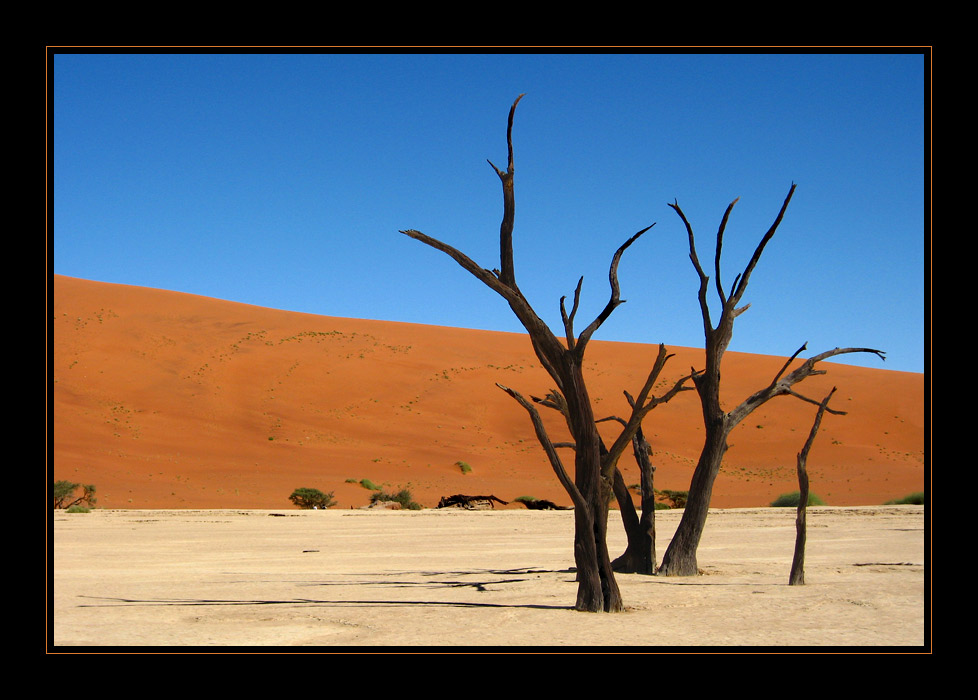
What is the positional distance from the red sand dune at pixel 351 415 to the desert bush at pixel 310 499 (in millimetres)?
1310

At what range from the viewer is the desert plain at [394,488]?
8633 millimetres

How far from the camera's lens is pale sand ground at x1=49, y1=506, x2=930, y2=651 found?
7898 mm

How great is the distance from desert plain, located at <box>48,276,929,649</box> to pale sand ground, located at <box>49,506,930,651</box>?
53 mm

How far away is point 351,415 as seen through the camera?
4956cm

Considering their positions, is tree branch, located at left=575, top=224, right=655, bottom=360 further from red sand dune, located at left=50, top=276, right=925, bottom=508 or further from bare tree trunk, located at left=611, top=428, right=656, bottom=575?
red sand dune, located at left=50, top=276, right=925, bottom=508

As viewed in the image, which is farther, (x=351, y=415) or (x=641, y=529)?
(x=351, y=415)

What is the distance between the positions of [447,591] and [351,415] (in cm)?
3932

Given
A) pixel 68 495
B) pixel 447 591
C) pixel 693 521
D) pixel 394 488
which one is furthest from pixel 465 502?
pixel 447 591

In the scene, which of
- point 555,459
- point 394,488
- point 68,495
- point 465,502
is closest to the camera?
point 555,459

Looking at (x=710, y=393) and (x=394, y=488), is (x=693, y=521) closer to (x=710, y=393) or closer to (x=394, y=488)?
(x=710, y=393)

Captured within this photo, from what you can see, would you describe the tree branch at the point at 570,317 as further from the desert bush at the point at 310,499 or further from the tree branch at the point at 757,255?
the desert bush at the point at 310,499

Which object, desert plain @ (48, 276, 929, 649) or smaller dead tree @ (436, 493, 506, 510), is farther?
smaller dead tree @ (436, 493, 506, 510)

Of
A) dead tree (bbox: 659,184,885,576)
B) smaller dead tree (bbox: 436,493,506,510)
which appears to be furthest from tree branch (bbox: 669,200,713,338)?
smaller dead tree (bbox: 436,493,506,510)

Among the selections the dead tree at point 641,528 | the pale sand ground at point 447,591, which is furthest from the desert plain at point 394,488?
the dead tree at point 641,528
